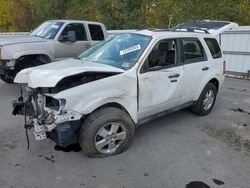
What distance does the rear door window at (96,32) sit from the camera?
8.76 m

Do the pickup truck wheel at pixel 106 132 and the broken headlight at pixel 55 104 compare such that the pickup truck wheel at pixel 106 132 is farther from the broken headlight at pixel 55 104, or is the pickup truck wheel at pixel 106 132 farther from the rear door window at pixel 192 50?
the rear door window at pixel 192 50

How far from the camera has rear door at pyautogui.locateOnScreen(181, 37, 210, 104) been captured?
4949mm

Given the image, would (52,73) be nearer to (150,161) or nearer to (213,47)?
(150,161)

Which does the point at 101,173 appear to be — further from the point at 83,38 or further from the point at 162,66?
the point at 83,38

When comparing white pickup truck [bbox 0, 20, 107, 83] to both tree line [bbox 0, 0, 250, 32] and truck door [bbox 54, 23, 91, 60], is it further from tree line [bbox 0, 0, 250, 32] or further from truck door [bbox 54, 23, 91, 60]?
tree line [bbox 0, 0, 250, 32]

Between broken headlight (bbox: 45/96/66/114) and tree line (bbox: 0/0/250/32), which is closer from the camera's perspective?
broken headlight (bbox: 45/96/66/114)

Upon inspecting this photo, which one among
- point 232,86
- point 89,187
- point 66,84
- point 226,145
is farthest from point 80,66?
point 232,86

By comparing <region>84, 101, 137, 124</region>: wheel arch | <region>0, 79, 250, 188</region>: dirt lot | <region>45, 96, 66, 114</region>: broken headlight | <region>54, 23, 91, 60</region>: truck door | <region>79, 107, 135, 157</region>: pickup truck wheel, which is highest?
<region>54, 23, 91, 60</region>: truck door

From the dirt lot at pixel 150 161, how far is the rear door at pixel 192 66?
696 millimetres

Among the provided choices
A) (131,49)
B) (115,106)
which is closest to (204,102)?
(131,49)

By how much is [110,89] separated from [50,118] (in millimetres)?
894

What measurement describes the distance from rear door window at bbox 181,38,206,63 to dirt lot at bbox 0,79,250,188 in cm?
129

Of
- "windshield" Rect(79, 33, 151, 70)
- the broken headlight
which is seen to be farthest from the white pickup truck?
the broken headlight

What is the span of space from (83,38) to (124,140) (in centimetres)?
517
